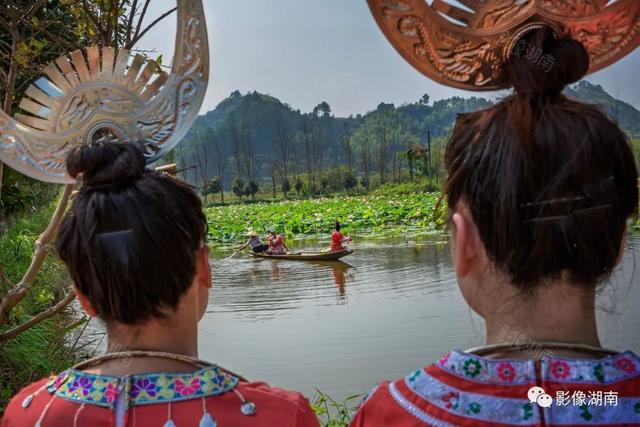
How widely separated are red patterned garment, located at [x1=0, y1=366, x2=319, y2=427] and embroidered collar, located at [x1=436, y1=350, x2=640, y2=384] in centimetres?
34

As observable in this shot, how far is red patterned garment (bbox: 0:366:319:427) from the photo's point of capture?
1128 mm

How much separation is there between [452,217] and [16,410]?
0.82 meters

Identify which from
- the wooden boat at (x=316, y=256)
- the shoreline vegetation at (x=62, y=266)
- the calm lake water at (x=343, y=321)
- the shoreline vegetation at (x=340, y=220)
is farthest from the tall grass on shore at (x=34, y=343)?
the shoreline vegetation at (x=340, y=220)

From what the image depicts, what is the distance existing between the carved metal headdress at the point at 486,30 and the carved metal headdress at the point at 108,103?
0.54 metres

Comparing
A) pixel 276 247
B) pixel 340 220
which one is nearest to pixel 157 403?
pixel 276 247

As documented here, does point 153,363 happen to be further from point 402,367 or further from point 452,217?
point 402,367

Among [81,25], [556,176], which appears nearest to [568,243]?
[556,176]

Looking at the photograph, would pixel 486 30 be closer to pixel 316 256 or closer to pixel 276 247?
pixel 316 256

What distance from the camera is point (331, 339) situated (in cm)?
763

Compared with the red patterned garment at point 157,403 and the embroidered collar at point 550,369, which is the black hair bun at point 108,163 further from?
the embroidered collar at point 550,369

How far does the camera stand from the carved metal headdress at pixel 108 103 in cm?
156

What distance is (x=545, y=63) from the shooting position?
1037mm

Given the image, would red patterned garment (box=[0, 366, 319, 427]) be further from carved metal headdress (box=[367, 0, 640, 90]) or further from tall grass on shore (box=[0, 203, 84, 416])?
tall grass on shore (box=[0, 203, 84, 416])

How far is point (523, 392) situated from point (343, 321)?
298 inches
